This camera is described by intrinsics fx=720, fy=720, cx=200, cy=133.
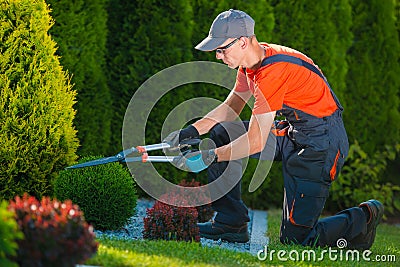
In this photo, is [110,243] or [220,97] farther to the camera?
[220,97]

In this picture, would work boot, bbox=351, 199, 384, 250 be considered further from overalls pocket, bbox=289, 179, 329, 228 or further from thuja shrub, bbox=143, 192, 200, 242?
thuja shrub, bbox=143, 192, 200, 242

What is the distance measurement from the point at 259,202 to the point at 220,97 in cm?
133

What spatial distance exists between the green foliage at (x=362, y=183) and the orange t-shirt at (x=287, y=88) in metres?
3.02

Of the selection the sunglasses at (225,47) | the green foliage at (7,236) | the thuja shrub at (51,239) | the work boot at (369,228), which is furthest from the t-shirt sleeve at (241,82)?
the green foliage at (7,236)

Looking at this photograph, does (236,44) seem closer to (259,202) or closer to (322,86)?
(322,86)

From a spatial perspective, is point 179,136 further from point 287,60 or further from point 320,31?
point 320,31

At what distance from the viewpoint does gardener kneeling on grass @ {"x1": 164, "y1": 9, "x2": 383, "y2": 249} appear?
16.3 feet

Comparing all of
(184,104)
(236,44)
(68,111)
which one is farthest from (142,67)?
(236,44)

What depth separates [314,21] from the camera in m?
8.08

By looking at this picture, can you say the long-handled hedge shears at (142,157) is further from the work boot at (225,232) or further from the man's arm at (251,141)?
the work boot at (225,232)

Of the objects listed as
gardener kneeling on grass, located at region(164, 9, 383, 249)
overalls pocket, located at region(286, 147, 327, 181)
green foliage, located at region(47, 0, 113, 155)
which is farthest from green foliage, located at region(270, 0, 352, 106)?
overalls pocket, located at region(286, 147, 327, 181)

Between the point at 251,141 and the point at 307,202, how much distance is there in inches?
29.7

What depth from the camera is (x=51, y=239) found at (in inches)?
133

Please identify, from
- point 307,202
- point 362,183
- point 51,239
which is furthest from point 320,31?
point 51,239
